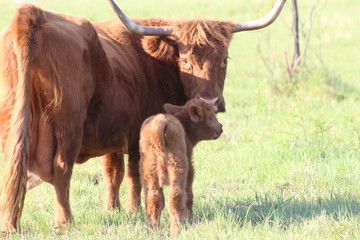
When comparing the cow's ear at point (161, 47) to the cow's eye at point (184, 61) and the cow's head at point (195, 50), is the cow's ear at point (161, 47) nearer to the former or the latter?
the cow's head at point (195, 50)

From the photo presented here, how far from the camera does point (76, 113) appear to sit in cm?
521

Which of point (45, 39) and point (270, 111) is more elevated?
point (45, 39)

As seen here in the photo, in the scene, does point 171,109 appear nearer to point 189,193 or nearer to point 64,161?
point 189,193

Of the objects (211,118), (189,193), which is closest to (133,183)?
(189,193)

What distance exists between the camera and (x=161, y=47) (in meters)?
6.48

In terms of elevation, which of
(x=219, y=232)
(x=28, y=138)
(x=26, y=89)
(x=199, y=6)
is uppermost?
(x=26, y=89)

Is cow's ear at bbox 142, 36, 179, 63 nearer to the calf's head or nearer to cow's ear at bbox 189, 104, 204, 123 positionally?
the calf's head

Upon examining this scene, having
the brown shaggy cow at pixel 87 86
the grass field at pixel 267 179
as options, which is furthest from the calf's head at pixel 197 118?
the grass field at pixel 267 179

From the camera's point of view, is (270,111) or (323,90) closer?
(270,111)

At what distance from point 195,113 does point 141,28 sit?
1.05 metres

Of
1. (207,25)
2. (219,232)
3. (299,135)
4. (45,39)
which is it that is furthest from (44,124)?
(299,135)

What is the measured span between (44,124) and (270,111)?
6203mm

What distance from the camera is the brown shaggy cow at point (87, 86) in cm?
500

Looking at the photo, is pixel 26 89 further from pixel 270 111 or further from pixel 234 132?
pixel 270 111
